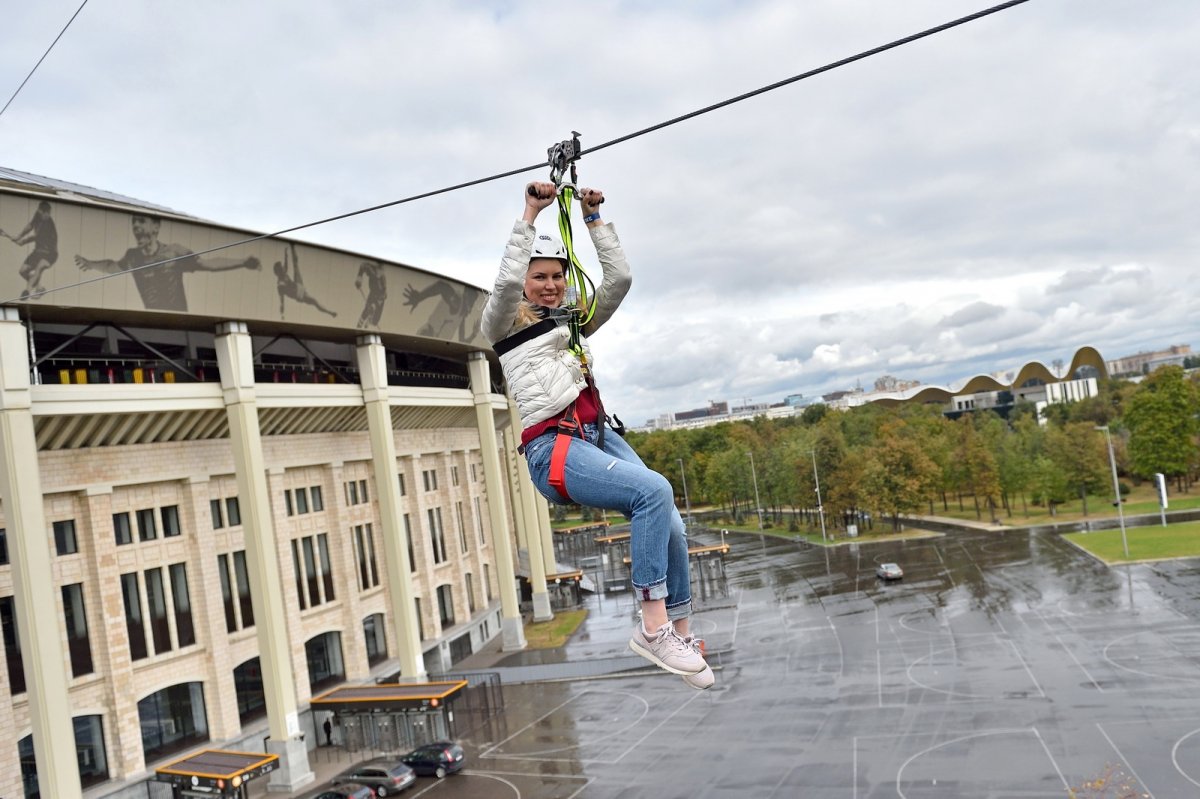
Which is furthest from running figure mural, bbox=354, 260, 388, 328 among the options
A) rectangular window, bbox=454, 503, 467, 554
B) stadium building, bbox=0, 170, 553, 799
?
rectangular window, bbox=454, 503, 467, 554

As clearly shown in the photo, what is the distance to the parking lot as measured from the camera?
22438 mm

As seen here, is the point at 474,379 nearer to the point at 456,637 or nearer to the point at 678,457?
the point at 456,637

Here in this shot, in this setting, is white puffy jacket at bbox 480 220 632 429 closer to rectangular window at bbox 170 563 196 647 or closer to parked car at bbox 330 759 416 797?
parked car at bbox 330 759 416 797

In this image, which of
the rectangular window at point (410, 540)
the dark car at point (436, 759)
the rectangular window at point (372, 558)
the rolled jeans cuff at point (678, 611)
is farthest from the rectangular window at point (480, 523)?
the rolled jeans cuff at point (678, 611)

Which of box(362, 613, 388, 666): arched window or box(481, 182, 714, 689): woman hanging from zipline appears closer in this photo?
box(481, 182, 714, 689): woman hanging from zipline

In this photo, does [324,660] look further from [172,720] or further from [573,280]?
[573,280]

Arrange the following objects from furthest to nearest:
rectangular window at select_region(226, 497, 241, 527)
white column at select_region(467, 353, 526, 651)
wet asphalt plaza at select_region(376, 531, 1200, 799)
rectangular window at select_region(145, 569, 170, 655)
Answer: white column at select_region(467, 353, 526, 651) → rectangular window at select_region(226, 497, 241, 527) → rectangular window at select_region(145, 569, 170, 655) → wet asphalt plaza at select_region(376, 531, 1200, 799)

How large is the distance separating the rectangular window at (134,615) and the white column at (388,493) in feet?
31.1

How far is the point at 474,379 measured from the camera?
43.1 metres

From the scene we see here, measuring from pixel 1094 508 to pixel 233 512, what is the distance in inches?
2986

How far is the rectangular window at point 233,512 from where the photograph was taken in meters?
29.7

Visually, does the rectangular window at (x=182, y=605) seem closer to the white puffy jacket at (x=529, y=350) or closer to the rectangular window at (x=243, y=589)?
the rectangular window at (x=243, y=589)

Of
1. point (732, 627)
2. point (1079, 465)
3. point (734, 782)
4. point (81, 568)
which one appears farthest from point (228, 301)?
point (1079, 465)

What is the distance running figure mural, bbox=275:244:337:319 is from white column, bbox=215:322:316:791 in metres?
1.95
